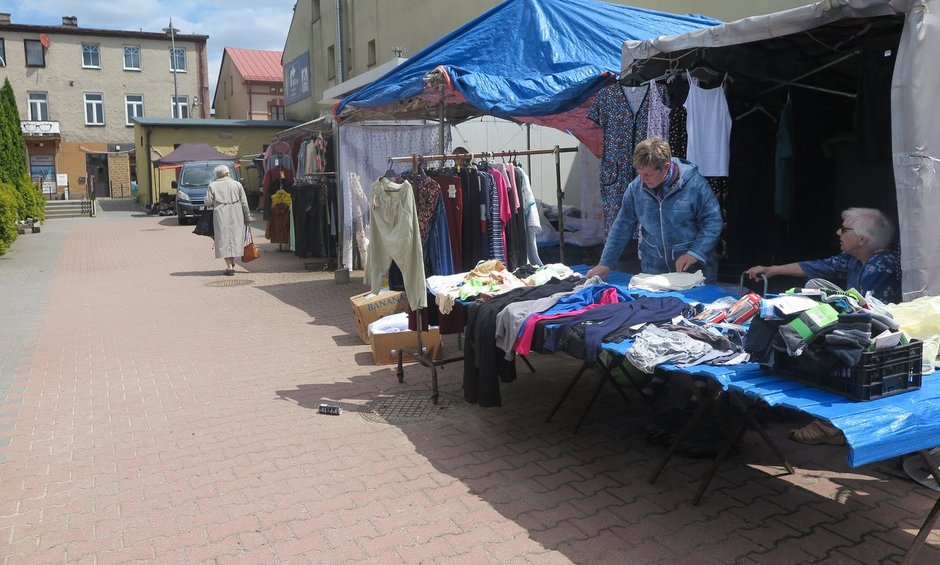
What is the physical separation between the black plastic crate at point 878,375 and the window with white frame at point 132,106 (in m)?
46.5

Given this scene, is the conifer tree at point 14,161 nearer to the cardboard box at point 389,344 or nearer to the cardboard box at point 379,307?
the cardboard box at point 379,307

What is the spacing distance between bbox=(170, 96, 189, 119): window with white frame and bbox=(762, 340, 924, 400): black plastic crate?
4590 cm

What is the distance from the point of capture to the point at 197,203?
979 inches

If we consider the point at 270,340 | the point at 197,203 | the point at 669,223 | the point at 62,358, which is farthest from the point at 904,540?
the point at 197,203

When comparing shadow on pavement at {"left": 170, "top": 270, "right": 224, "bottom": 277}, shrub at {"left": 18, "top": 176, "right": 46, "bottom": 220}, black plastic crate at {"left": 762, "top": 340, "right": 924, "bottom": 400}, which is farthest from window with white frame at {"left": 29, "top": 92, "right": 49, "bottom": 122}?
black plastic crate at {"left": 762, "top": 340, "right": 924, "bottom": 400}

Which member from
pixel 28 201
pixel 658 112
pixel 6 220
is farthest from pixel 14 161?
pixel 658 112

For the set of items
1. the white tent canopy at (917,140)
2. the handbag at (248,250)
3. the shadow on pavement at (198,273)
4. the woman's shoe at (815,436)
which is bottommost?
the woman's shoe at (815,436)

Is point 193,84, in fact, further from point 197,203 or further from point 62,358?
point 62,358

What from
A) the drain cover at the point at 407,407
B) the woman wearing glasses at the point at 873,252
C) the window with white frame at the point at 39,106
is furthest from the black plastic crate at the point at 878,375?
the window with white frame at the point at 39,106

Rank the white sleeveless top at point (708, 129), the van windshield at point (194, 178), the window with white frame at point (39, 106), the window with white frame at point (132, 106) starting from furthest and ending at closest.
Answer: the window with white frame at point (132, 106) < the window with white frame at point (39, 106) < the van windshield at point (194, 178) < the white sleeveless top at point (708, 129)

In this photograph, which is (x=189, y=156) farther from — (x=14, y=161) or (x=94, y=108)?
(x=94, y=108)

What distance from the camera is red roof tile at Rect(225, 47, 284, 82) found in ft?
137

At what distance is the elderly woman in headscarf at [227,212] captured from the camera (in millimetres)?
12414

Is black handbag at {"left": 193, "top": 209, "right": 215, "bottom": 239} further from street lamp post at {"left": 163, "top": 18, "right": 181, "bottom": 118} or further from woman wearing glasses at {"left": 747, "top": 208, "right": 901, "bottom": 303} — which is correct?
street lamp post at {"left": 163, "top": 18, "right": 181, "bottom": 118}
